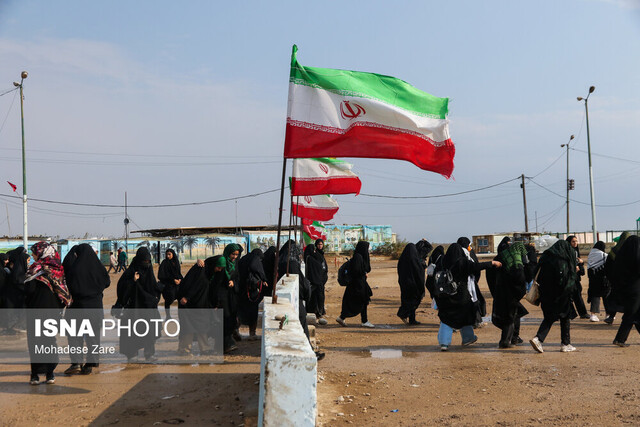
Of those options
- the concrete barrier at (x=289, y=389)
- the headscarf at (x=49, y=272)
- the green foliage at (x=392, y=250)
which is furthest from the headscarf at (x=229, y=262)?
the green foliage at (x=392, y=250)

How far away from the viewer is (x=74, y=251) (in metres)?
7.10

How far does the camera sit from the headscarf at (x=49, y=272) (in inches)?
257

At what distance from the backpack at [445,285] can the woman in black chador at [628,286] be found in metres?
2.22

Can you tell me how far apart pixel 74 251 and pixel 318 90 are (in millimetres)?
3425

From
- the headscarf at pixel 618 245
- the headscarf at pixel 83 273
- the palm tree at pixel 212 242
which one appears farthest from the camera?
the palm tree at pixel 212 242

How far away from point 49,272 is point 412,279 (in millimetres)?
6406

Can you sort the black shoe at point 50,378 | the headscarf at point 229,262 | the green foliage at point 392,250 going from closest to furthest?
1. the black shoe at point 50,378
2. the headscarf at point 229,262
3. the green foliage at point 392,250

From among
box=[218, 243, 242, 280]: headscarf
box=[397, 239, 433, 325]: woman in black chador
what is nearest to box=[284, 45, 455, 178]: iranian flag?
box=[218, 243, 242, 280]: headscarf

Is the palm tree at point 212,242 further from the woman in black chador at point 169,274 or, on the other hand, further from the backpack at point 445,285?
the backpack at point 445,285

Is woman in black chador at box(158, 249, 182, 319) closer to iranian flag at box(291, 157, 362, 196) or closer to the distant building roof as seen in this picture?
iranian flag at box(291, 157, 362, 196)

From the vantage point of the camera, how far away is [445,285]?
321 inches

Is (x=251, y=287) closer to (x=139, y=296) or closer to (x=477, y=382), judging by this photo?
(x=139, y=296)

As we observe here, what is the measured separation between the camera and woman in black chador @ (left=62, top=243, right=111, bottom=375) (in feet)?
22.6

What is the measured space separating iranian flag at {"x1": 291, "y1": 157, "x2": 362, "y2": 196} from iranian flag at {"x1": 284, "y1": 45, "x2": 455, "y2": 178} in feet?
18.9
